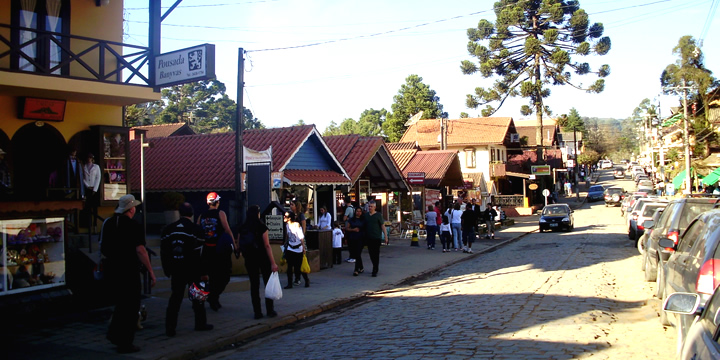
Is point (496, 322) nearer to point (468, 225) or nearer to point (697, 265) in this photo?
point (697, 265)

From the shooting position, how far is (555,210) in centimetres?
3297

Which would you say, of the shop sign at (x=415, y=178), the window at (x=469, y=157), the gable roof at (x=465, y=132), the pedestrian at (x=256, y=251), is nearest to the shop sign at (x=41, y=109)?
the pedestrian at (x=256, y=251)

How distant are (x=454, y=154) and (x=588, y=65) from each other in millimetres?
16153

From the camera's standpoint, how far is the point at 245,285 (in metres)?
12.9

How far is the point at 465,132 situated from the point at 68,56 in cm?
4559

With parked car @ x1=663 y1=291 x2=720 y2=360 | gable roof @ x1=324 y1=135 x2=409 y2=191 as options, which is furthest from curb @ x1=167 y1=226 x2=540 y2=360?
gable roof @ x1=324 y1=135 x2=409 y2=191

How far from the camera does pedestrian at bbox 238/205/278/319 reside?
943cm

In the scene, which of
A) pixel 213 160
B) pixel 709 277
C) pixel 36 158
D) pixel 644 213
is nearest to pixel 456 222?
pixel 644 213

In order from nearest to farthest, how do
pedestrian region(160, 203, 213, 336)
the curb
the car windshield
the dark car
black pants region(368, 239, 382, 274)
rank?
the curb → pedestrian region(160, 203, 213, 336) → black pants region(368, 239, 382, 274) → the dark car → the car windshield

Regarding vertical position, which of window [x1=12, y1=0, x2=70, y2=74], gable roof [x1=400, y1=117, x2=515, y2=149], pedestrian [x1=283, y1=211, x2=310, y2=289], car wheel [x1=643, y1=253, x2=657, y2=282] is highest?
gable roof [x1=400, y1=117, x2=515, y2=149]

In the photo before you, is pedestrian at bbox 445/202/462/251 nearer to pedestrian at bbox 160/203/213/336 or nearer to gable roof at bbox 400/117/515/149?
pedestrian at bbox 160/203/213/336

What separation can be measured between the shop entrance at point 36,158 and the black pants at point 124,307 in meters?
5.62

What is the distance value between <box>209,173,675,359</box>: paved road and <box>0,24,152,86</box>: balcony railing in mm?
6459

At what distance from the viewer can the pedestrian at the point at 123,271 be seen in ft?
23.8
